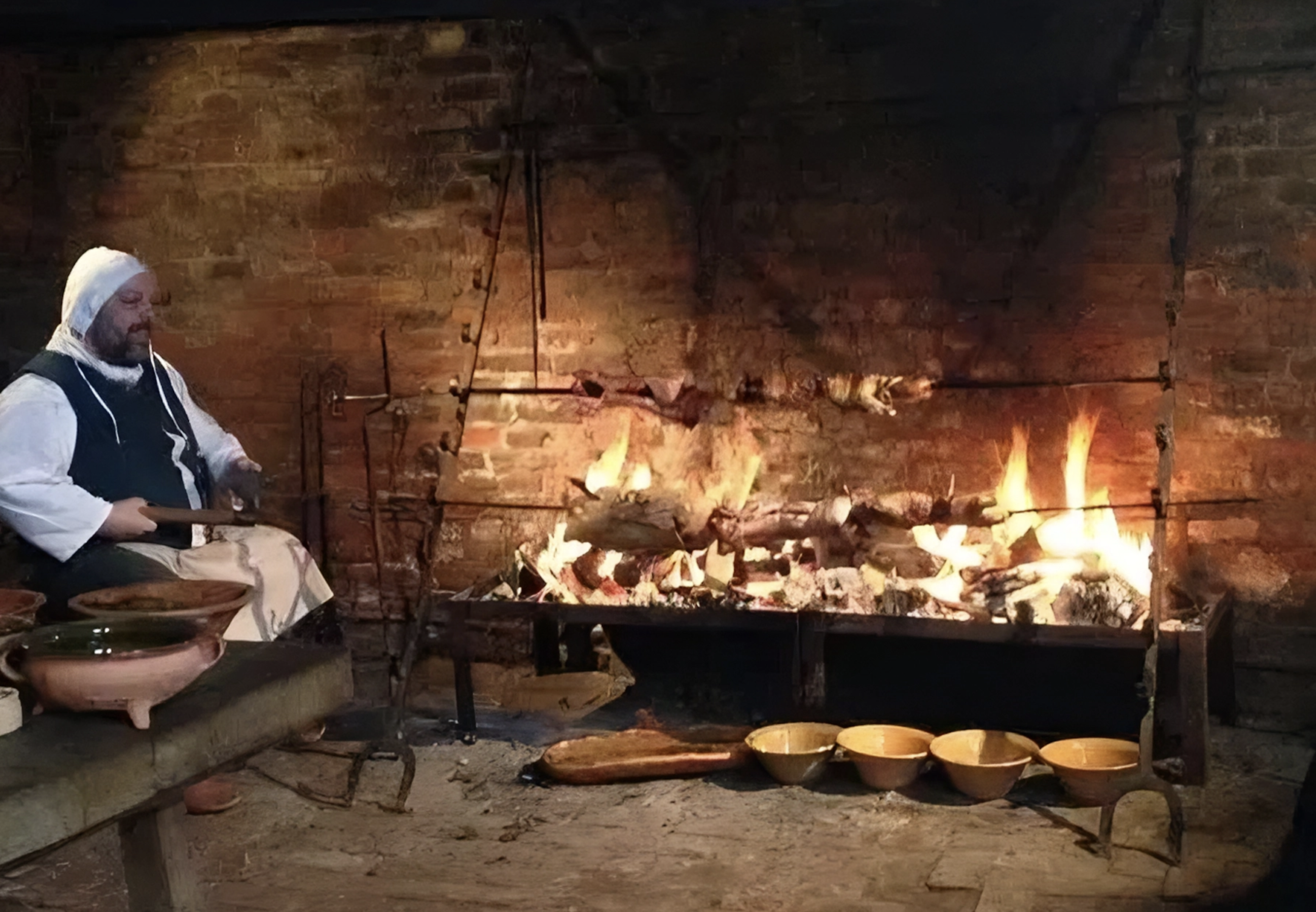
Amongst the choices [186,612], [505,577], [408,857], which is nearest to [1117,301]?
[505,577]

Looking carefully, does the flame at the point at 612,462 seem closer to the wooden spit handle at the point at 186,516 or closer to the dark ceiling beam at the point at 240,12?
the wooden spit handle at the point at 186,516

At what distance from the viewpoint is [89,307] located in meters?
5.56

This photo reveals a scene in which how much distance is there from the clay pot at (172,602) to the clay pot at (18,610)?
0.09 metres

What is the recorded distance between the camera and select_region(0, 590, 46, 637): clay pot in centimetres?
334

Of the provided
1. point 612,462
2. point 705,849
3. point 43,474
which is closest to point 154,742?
point 705,849

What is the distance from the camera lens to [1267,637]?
18.8 ft

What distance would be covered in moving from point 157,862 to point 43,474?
2167 mm

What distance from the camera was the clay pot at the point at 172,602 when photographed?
3.33 meters

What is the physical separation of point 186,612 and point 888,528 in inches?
123

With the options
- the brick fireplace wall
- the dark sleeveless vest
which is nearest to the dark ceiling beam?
the brick fireplace wall

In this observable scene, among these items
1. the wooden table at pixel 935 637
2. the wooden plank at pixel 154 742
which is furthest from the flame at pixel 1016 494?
the wooden plank at pixel 154 742

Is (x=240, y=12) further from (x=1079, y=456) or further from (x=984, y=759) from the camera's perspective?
(x=984, y=759)

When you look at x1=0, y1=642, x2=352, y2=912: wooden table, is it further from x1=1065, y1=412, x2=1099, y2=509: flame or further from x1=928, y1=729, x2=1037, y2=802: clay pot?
x1=1065, y1=412, x2=1099, y2=509: flame

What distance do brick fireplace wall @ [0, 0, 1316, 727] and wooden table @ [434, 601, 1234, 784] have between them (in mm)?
325
